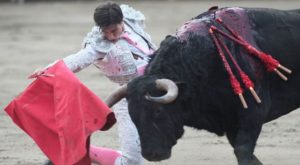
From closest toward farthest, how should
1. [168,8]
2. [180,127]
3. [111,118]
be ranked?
[180,127], [111,118], [168,8]

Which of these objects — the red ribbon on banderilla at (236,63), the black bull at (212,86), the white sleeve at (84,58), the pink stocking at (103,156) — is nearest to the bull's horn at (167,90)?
the black bull at (212,86)

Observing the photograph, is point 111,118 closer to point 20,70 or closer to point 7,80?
point 7,80

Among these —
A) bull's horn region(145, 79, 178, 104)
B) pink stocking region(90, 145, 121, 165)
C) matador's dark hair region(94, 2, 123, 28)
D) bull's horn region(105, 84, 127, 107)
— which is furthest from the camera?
pink stocking region(90, 145, 121, 165)

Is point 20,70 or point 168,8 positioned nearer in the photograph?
point 20,70

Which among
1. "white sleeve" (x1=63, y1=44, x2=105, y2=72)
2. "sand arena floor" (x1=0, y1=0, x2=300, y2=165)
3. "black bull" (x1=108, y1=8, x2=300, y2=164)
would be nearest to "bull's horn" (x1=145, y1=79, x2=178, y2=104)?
"black bull" (x1=108, y1=8, x2=300, y2=164)

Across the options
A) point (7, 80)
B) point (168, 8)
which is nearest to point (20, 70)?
point (7, 80)

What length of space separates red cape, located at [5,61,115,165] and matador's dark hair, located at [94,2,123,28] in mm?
375

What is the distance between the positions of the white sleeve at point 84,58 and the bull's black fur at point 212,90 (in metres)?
0.44

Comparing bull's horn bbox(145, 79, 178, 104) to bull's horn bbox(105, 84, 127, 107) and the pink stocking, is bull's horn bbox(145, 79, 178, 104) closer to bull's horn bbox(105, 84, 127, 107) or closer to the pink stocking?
bull's horn bbox(105, 84, 127, 107)

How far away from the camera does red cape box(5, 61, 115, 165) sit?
537 centimetres

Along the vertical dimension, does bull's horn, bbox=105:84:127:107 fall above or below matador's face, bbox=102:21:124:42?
below

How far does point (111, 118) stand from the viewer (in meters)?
5.53

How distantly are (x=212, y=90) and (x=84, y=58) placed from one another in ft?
2.73

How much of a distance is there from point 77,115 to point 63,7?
17.1 m
